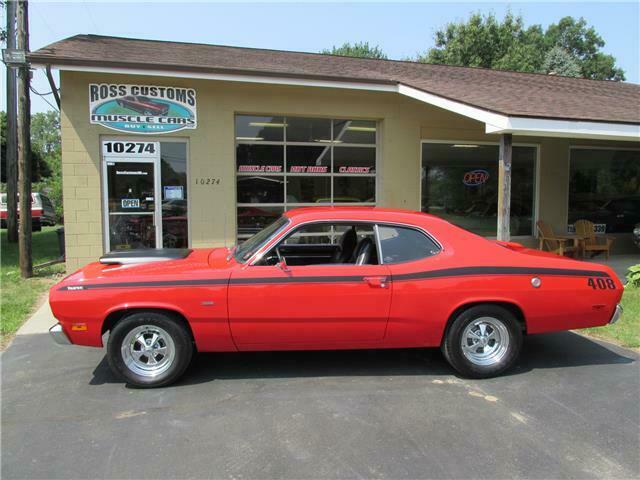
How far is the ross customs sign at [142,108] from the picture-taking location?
8.91 metres

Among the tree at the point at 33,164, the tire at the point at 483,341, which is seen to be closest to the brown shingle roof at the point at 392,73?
the tire at the point at 483,341

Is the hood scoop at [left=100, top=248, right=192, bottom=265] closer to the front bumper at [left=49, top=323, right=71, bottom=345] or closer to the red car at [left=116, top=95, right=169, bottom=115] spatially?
the front bumper at [left=49, top=323, right=71, bottom=345]

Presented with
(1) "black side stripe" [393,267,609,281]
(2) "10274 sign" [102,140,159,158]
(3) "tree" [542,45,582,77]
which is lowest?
(1) "black side stripe" [393,267,609,281]

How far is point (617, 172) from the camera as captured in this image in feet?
43.1

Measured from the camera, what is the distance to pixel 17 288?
851 cm

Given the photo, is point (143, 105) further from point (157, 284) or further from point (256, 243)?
point (157, 284)

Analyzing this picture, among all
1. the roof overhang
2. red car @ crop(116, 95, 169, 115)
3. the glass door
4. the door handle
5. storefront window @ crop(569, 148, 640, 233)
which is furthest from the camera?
storefront window @ crop(569, 148, 640, 233)

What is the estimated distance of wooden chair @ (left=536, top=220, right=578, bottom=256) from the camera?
38.0 ft

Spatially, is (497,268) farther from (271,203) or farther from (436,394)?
(271,203)

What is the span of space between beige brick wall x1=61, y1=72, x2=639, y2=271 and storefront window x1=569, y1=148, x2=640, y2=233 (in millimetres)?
2963

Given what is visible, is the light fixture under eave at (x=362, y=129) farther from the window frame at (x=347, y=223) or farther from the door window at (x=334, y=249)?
the window frame at (x=347, y=223)

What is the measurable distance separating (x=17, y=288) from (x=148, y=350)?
5.69 metres

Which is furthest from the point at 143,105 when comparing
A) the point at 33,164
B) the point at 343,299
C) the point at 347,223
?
the point at 33,164

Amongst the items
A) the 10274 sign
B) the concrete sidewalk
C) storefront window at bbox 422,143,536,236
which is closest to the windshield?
the concrete sidewalk
